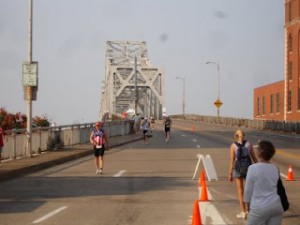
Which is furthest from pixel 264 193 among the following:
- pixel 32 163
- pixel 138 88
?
pixel 138 88

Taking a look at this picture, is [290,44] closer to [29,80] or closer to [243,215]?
[29,80]

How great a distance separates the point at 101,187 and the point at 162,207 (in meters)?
4.13

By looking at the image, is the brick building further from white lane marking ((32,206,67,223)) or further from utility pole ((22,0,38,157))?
white lane marking ((32,206,67,223))

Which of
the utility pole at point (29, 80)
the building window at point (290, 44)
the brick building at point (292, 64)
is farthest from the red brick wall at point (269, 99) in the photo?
the utility pole at point (29, 80)

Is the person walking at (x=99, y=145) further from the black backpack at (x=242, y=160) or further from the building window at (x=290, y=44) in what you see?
the building window at (x=290, y=44)

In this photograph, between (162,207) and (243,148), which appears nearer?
(243,148)

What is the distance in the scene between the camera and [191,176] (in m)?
19.4

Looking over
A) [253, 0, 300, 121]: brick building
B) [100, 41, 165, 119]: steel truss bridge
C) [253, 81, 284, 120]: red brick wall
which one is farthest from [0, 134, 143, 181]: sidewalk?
[100, 41, 165, 119]: steel truss bridge

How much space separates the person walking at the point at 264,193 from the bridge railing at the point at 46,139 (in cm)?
1646

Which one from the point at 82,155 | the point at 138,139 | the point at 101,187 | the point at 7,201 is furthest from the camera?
the point at 138,139

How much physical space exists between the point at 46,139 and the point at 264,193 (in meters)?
22.8

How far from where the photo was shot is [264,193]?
6.72 m

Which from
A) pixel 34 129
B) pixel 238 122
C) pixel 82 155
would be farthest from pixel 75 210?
pixel 238 122

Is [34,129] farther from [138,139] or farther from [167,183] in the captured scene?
[138,139]
